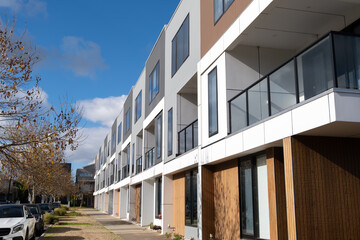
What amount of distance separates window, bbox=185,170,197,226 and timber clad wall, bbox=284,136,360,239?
781cm

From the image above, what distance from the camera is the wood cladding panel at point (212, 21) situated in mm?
11418

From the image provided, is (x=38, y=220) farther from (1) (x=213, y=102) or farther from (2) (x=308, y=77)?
(2) (x=308, y=77)

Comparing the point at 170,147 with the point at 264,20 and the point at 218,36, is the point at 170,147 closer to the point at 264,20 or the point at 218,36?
the point at 218,36

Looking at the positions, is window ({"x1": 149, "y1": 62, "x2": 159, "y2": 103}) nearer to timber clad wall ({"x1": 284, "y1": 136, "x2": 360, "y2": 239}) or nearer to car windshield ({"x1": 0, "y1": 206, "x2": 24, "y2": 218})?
car windshield ({"x1": 0, "y1": 206, "x2": 24, "y2": 218})

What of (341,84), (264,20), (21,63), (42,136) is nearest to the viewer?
(341,84)

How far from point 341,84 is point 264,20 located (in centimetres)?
356

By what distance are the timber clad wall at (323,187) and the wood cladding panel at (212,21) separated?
474 centimetres

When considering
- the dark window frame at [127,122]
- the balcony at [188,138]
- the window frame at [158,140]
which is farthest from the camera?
the dark window frame at [127,122]

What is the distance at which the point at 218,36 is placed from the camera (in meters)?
12.9

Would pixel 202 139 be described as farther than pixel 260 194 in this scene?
Yes

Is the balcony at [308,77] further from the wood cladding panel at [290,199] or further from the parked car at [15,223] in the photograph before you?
the parked car at [15,223]

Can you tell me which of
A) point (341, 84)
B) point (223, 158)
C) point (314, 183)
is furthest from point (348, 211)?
point (223, 158)

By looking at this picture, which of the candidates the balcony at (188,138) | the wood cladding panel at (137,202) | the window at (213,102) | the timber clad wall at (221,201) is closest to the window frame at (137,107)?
the wood cladding panel at (137,202)

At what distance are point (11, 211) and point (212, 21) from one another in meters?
11.2
